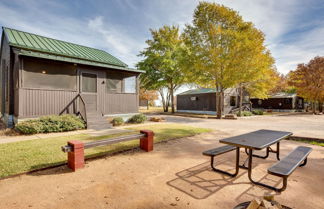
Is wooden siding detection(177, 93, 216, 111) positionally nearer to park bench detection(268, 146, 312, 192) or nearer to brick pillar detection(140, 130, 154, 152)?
brick pillar detection(140, 130, 154, 152)

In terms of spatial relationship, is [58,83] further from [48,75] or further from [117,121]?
[117,121]

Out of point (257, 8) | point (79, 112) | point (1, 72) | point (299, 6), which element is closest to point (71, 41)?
point (1, 72)

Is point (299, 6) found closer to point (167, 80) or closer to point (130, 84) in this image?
point (130, 84)

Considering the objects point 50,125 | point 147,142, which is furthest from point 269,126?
point 50,125

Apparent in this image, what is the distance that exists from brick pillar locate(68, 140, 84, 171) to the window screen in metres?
7.51

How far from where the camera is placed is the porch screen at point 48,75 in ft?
28.2

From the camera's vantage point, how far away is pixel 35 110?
8234 mm

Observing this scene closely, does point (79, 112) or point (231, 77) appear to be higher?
point (231, 77)

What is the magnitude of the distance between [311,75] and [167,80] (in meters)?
21.1

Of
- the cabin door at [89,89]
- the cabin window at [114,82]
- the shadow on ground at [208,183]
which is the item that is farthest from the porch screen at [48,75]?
the shadow on ground at [208,183]

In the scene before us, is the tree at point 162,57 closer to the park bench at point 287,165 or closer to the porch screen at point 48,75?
the porch screen at point 48,75

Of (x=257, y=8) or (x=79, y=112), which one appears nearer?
(x=257, y=8)

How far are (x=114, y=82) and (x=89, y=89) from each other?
2.03 metres

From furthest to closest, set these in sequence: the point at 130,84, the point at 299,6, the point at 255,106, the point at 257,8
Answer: the point at 255,106 → the point at 130,84 → the point at 299,6 → the point at 257,8
